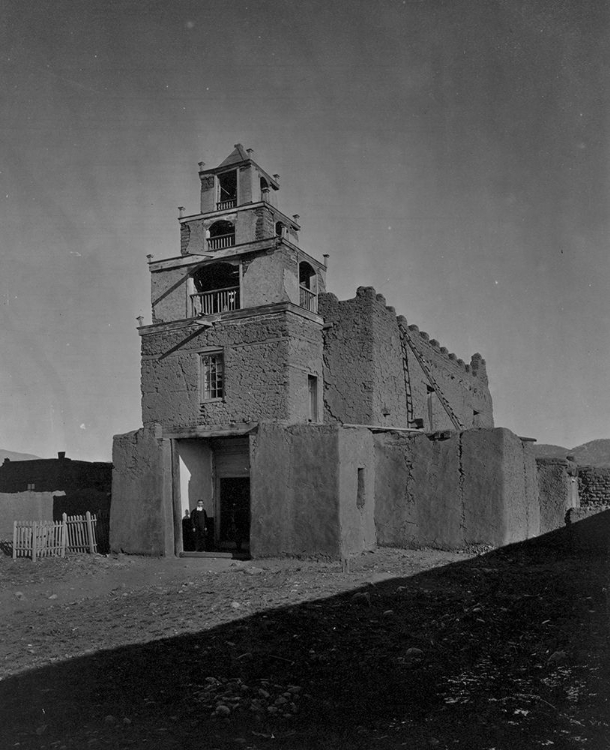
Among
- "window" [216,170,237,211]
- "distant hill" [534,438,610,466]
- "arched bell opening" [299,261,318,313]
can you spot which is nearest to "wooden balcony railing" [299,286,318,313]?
"arched bell opening" [299,261,318,313]

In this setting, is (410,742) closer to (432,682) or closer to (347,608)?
(432,682)

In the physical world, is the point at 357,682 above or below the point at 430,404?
below

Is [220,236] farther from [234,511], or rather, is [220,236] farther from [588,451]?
[588,451]

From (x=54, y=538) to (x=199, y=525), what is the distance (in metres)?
4.02

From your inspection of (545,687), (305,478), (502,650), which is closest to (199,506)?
Result: (305,478)

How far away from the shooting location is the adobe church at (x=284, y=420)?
48.5 ft

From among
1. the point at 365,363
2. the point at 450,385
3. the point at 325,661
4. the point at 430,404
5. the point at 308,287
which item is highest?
the point at 308,287

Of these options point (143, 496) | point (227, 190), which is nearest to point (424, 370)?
point (227, 190)

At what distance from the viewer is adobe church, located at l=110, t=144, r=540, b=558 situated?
583 inches

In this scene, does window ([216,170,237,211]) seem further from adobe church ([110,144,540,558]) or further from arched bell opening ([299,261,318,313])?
arched bell opening ([299,261,318,313])

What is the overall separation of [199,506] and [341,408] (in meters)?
5.50

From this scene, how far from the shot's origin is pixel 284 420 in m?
18.5

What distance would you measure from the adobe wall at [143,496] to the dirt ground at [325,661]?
3858 millimetres

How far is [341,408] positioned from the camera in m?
20.5
